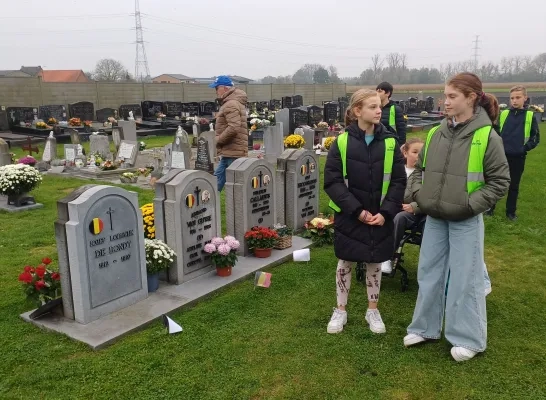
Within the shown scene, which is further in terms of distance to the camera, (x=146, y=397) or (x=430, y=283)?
(x=430, y=283)

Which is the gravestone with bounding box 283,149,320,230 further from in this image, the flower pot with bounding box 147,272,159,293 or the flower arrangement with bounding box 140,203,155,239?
the flower pot with bounding box 147,272,159,293

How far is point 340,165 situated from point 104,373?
236 cm

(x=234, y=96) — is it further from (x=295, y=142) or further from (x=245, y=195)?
(x=295, y=142)

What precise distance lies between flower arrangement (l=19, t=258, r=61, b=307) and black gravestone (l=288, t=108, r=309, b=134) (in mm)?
15022

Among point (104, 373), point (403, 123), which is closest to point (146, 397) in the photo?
point (104, 373)

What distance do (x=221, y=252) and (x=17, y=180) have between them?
16.8 feet

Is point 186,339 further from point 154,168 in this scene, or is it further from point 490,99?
point 154,168

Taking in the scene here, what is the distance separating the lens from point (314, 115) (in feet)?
68.3

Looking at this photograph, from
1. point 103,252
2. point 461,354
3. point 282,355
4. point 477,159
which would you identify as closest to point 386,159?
point 477,159

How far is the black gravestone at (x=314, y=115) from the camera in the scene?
20453 mm

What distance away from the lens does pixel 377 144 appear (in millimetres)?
3957

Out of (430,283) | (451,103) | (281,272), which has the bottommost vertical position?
(281,272)

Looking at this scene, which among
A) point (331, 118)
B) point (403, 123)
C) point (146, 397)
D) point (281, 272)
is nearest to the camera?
point (146, 397)

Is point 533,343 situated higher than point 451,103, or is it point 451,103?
point 451,103
